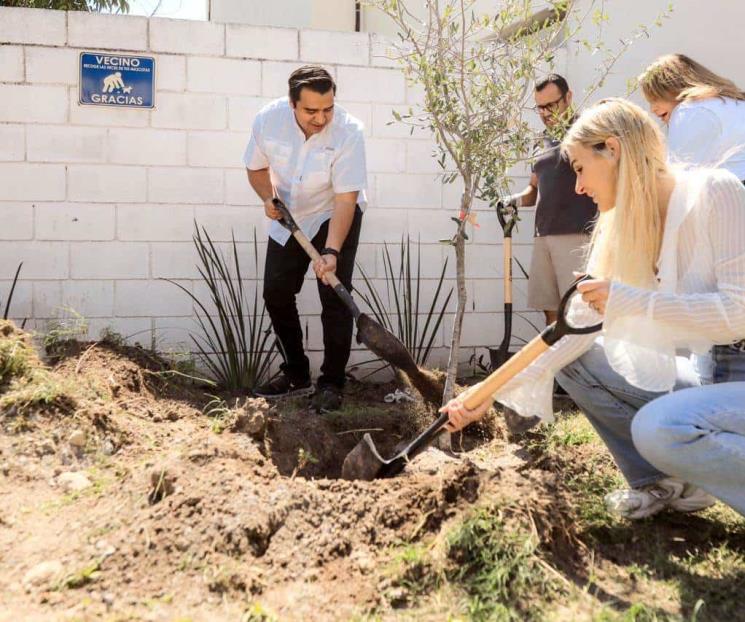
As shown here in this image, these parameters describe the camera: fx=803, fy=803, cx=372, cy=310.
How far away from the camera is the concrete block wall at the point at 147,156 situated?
4.21m

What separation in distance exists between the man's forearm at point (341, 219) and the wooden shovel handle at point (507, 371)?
4.98 ft

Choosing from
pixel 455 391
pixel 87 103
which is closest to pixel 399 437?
pixel 455 391

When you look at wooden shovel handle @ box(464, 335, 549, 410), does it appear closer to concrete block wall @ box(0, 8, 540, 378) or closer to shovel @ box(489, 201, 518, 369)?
shovel @ box(489, 201, 518, 369)

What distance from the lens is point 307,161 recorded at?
381cm

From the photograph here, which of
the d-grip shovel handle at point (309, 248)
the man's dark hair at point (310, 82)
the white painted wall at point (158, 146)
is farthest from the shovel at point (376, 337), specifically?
the white painted wall at point (158, 146)

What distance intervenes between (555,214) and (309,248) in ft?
4.18

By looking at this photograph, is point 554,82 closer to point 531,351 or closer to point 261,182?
point 261,182

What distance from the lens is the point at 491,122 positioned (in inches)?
131

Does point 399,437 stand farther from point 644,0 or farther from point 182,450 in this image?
point 644,0

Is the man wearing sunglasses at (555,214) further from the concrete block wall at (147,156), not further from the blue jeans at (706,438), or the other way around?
the blue jeans at (706,438)

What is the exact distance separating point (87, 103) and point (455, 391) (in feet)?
8.08

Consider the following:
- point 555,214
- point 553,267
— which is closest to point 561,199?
point 555,214

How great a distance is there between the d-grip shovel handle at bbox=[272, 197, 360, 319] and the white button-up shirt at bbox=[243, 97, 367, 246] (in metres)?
0.11

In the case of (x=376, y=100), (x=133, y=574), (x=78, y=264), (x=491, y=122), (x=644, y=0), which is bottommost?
(x=133, y=574)
